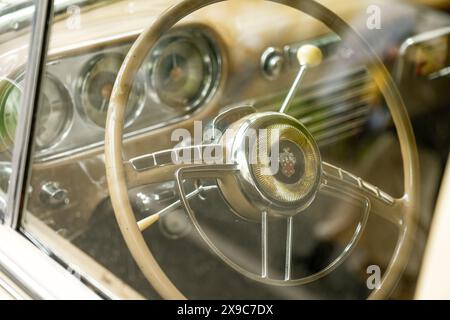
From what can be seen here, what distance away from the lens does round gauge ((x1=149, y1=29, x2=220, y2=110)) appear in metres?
1.93

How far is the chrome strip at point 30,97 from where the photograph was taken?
134cm

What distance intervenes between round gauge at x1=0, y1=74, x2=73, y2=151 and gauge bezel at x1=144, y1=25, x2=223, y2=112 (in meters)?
0.27

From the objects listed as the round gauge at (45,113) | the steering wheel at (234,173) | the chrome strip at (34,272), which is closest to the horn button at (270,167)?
the steering wheel at (234,173)

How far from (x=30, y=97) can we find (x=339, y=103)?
4.12 ft

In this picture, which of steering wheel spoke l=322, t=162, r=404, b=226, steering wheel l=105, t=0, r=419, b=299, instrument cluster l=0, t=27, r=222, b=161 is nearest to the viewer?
steering wheel l=105, t=0, r=419, b=299

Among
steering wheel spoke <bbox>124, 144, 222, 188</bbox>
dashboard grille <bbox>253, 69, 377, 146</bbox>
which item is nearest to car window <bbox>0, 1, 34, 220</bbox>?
steering wheel spoke <bbox>124, 144, 222, 188</bbox>

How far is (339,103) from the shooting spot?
2287mm

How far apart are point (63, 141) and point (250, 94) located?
66 centimetres

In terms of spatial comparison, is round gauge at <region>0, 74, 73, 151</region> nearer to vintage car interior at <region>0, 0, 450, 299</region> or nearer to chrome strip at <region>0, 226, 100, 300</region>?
vintage car interior at <region>0, 0, 450, 299</region>

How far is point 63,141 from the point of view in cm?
176

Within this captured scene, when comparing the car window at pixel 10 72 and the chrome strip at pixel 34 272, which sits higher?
the car window at pixel 10 72

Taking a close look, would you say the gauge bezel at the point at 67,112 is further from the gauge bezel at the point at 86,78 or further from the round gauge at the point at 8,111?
the round gauge at the point at 8,111
